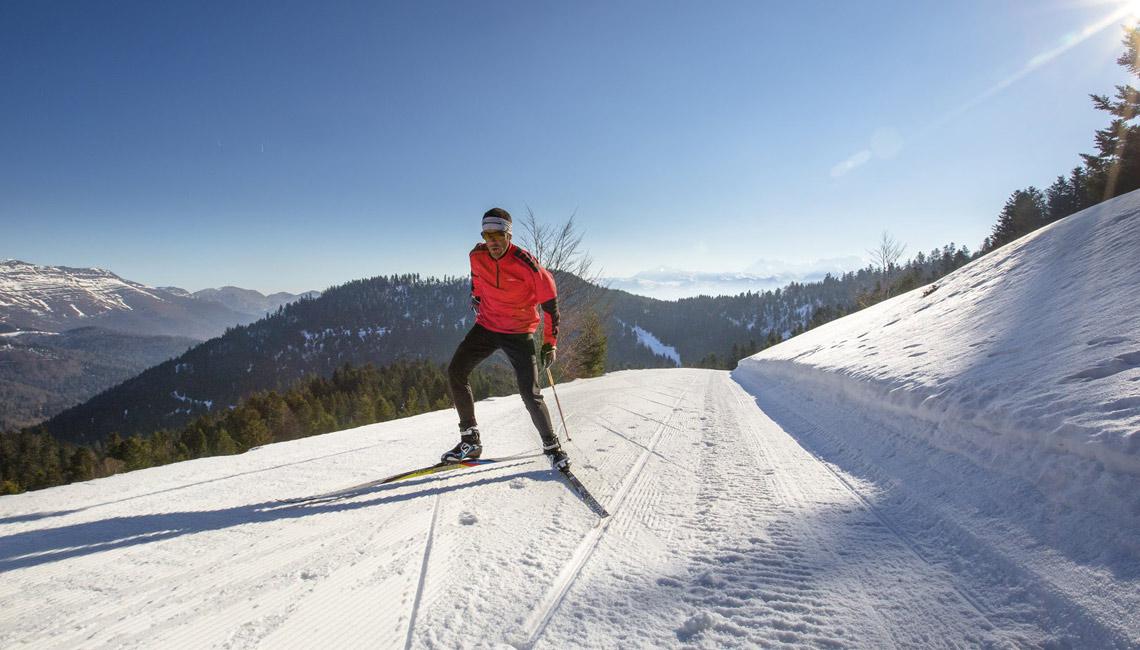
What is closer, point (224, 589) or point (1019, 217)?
point (224, 589)

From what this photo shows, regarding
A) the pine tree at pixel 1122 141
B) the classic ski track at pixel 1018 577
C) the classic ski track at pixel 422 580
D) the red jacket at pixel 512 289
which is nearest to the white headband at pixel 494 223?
the red jacket at pixel 512 289

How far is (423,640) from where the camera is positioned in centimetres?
149

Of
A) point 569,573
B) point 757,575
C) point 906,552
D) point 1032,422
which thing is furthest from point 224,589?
point 1032,422

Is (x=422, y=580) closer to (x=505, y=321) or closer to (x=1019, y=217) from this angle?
(x=505, y=321)

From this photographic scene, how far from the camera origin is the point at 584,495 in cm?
280

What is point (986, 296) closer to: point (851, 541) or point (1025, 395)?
point (1025, 395)

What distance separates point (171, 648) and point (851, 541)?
2688 mm

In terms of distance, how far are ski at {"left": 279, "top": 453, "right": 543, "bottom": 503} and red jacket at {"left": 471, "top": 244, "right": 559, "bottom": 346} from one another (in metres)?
1.09

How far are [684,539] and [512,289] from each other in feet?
7.65

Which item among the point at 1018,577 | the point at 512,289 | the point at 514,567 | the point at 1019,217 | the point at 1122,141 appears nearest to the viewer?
the point at 1018,577

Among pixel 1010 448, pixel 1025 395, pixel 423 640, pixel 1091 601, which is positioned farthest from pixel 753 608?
pixel 1025 395

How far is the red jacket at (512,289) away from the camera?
375 centimetres

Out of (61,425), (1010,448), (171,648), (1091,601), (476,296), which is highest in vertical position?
(476,296)

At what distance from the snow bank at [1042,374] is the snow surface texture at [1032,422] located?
0.4 inches
